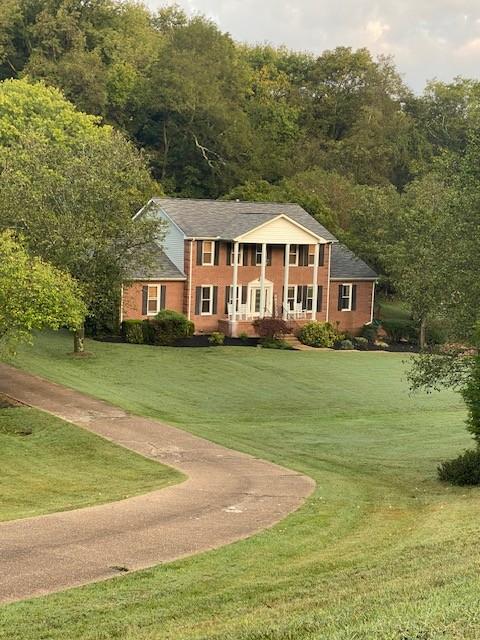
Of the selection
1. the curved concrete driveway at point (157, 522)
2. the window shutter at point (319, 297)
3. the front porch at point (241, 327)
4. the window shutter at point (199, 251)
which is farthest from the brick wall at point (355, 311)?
the curved concrete driveway at point (157, 522)

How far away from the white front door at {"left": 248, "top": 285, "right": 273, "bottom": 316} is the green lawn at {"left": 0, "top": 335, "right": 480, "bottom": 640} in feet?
53.0

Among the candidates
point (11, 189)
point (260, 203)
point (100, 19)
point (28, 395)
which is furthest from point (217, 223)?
point (100, 19)

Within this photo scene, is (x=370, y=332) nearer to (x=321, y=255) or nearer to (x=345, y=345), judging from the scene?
(x=345, y=345)

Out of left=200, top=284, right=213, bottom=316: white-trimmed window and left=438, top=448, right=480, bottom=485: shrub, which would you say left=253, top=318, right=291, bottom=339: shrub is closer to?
left=200, top=284, right=213, bottom=316: white-trimmed window

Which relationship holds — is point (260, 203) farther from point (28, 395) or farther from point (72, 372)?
point (28, 395)

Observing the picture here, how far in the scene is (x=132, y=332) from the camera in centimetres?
4697

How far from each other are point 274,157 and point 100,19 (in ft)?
70.4

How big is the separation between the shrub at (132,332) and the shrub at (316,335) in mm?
9632

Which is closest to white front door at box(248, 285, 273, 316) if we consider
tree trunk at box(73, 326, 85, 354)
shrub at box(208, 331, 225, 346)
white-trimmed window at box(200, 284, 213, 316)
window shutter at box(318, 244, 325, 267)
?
white-trimmed window at box(200, 284, 213, 316)

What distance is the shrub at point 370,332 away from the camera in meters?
54.2

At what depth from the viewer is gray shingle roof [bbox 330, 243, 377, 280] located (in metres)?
56.9

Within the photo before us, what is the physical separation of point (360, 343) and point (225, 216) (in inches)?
426

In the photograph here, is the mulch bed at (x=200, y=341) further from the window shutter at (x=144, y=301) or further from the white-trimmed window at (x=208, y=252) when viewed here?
the white-trimmed window at (x=208, y=252)

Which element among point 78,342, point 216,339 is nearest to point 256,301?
point 216,339
